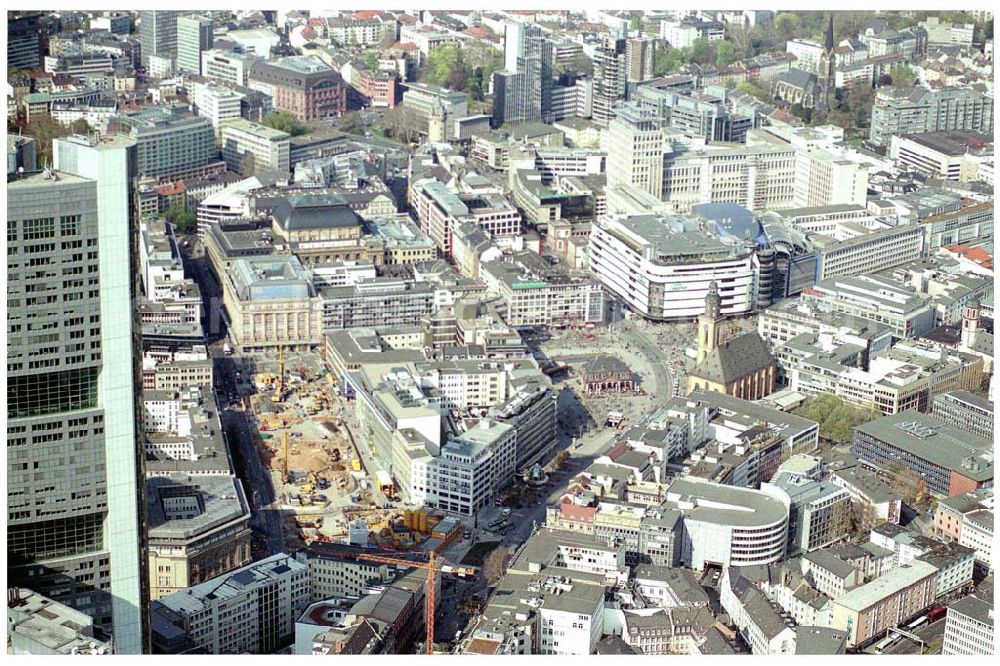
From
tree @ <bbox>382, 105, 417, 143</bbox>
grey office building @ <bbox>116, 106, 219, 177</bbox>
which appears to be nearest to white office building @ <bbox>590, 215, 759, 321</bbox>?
grey office building @ <bbox>116, 106, 219, 177</bbox>

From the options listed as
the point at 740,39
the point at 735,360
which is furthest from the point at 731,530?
the point at 740,39

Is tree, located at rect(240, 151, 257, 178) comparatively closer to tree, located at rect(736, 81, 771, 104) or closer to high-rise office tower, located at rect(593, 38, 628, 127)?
high-rise office tower, located at rect(593, 38, 628, 127)

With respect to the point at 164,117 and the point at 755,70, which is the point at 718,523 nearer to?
the point at 164,117

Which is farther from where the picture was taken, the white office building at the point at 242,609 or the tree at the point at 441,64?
the tree at the point at 441,64

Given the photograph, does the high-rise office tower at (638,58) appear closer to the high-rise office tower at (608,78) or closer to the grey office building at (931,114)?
the high-rise office tower at (608,78)

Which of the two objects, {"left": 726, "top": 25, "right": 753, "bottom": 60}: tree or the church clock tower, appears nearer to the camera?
the church clock tower

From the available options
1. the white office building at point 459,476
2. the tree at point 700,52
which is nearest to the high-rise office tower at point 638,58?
the tree at point 700,52

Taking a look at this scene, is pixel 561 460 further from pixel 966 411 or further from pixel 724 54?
pixel 724 54
